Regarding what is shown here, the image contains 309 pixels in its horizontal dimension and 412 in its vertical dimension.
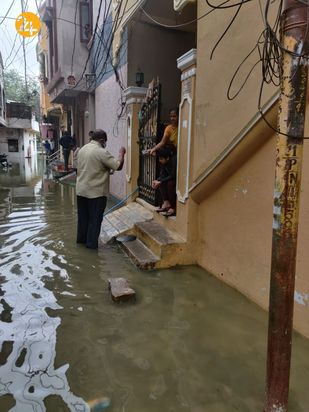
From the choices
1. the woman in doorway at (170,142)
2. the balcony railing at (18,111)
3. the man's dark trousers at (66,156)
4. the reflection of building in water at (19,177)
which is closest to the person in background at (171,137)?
the woman in doorway at (170,142)

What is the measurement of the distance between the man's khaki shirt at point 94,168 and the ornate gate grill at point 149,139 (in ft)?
3.63

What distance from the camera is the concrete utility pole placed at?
1793mm

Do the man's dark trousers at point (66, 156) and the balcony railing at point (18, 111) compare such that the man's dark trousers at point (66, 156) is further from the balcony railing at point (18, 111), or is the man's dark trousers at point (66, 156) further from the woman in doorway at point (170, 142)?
the balcony railing at point (18, 111)

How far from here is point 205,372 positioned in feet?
8.66

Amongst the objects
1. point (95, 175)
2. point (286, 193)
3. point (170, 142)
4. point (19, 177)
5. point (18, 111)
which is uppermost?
point (18, 111)

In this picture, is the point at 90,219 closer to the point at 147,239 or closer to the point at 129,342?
the point at 147,239

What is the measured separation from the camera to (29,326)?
322 cm

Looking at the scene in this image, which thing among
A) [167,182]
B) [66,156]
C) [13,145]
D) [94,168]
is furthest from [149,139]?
[13,145]

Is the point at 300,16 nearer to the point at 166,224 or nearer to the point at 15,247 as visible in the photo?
the point at 166,224

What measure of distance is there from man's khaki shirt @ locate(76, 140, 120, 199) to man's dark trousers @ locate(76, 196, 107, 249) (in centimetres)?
14

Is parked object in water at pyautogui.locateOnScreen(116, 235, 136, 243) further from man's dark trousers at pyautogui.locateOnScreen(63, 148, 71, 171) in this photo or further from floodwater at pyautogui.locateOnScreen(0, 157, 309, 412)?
man's dark trousers at pyautogui.locateOnScreen(63, 148, 71, 171)

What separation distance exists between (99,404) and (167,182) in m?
3.88

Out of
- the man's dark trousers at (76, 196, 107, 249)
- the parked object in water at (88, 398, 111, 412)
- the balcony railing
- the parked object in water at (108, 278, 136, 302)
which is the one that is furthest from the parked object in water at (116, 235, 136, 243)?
the balcony railing

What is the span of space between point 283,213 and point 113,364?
1724mm
